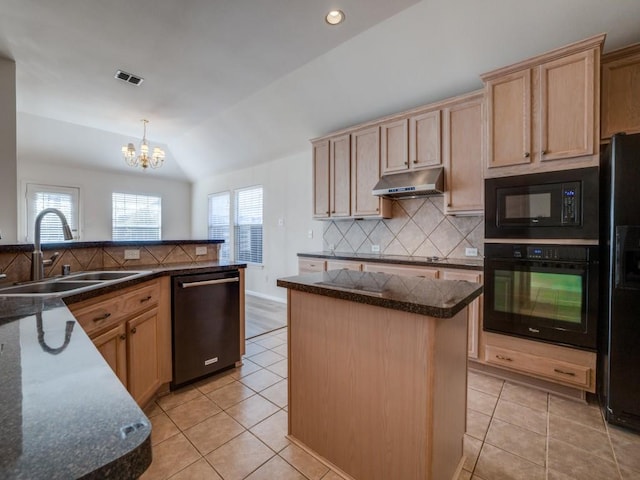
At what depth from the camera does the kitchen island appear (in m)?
1.17

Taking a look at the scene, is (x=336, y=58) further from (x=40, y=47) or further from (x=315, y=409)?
(x=315, y=409)

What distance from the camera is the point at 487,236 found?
2.43 m

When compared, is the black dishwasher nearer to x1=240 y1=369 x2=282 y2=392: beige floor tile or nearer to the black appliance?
x1=240 y1=369 x2=282 y2=392: beige floor tile

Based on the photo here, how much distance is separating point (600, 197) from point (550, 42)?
1.30 meters

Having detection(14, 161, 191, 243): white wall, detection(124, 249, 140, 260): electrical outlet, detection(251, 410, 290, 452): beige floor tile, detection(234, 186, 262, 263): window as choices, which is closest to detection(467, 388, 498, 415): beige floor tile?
detection(251, 410, 290, 452): beige floor tile

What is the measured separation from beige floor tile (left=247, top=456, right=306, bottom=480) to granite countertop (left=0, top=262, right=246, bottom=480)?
3.85 feet

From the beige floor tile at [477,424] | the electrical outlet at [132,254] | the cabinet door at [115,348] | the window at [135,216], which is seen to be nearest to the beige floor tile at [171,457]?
the cabinet door at [115,348]

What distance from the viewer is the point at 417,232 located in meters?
3.43

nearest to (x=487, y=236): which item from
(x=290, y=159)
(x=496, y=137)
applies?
(x=496, y=137)

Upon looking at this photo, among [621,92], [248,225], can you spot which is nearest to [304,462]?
[621,92]

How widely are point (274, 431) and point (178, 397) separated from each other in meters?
0.87

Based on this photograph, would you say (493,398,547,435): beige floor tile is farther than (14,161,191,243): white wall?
No

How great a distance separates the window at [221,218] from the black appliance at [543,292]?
17.1 ft

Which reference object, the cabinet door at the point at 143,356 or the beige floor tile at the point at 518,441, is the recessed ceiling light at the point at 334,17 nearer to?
the cabinet door at the point at 143,356
